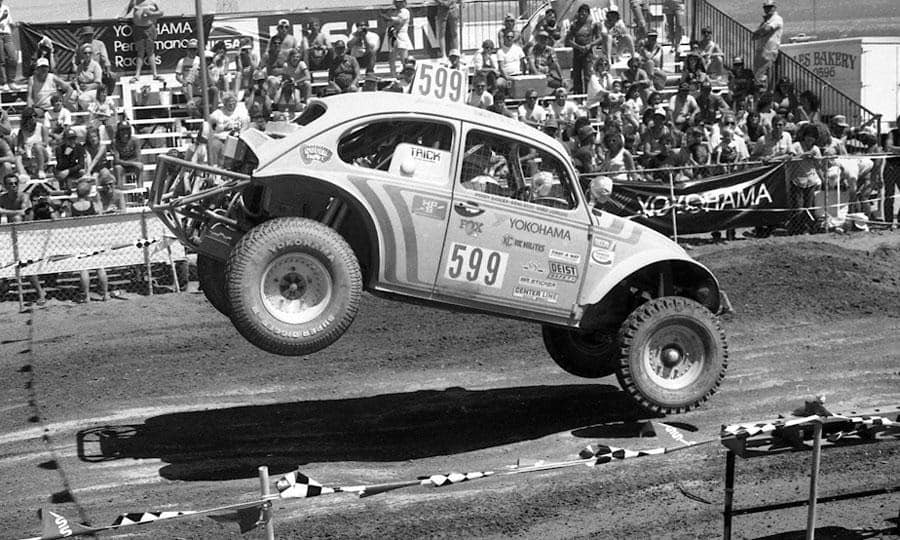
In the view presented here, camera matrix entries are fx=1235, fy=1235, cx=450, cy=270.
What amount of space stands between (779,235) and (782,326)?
4969mm

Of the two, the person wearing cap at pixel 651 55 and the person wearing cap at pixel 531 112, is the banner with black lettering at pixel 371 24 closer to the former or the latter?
the person wearing cap at pixel 651 55

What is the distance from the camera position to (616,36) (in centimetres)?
2456

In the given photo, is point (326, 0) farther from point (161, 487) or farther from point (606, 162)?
point (161, 487)

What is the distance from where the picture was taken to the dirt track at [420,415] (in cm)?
914

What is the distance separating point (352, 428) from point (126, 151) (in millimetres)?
8747

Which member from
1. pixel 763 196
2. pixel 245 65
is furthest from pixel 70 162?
pixel 763 196

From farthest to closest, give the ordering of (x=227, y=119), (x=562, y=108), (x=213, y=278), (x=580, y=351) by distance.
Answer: (x=562, y=108) → (x=227, y=119) → (x=580, y=351) → (x=213, y=278)

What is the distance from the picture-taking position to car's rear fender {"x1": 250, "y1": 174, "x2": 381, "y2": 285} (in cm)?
941

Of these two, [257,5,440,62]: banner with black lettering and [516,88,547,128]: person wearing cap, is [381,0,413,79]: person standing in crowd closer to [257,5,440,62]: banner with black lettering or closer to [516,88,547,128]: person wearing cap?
[257,5,440,62]: banner with black lettering

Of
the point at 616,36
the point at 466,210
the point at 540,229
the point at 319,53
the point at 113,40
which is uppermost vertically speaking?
the point at 113,40

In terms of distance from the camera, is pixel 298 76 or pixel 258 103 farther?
pixel 298 76

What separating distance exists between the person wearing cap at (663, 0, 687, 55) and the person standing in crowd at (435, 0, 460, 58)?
4.65 meters

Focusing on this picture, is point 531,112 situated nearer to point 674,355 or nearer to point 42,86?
point 42,86

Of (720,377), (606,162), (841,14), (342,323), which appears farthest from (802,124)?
(841,14)
